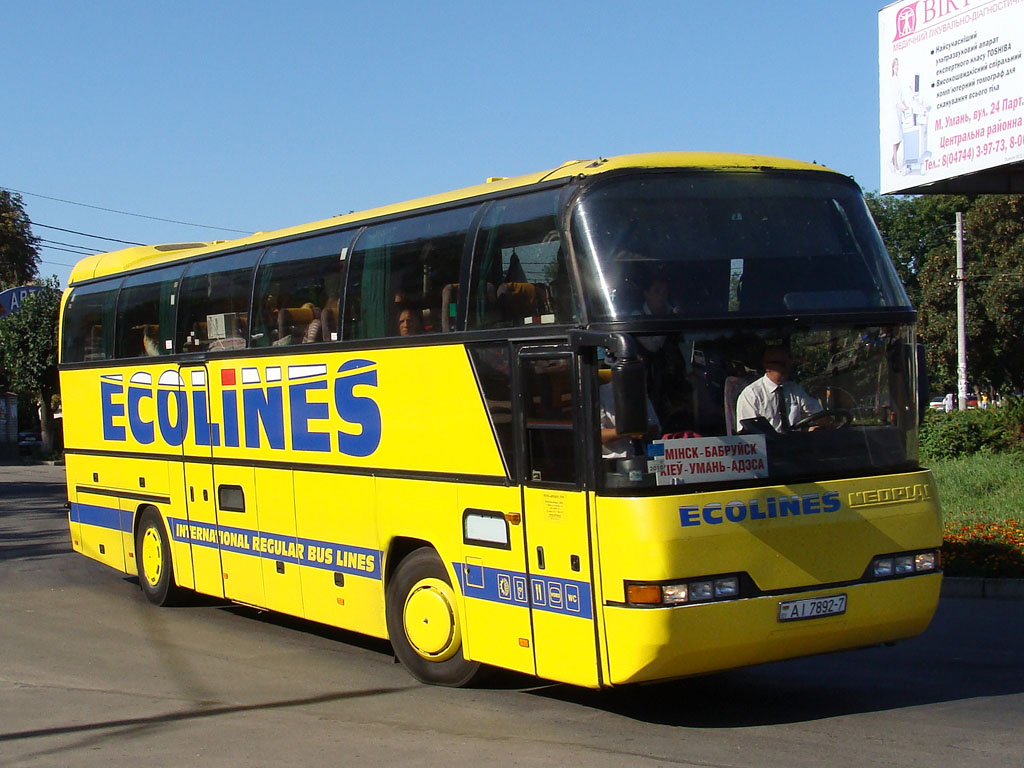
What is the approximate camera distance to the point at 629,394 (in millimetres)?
7004

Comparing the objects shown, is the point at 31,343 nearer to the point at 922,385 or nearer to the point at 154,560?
the point at 154,560

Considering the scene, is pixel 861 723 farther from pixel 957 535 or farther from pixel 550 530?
pixel 957 535

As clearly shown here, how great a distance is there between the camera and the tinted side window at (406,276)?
29.3 feet

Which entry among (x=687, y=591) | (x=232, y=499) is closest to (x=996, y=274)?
(x=232, y=499)

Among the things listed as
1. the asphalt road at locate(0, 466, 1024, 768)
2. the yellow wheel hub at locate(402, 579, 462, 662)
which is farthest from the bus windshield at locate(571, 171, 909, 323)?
the yellow wheel hub at locate(402, 579, 462, 662)

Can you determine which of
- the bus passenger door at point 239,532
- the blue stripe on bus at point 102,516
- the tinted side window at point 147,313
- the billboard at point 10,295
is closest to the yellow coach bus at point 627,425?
the bus passenger door at point 239,532

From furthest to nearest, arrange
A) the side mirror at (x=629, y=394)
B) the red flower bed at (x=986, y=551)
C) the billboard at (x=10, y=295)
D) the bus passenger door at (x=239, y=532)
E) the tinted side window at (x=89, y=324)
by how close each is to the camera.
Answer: the billboard at (x=10, y=295)
the tinted side window at (x=89, y=324)
the red flower bed at (x=986, y=551)
the bus passenger door at (x=239, y=532)
the side mirror at (x=629, y=394)

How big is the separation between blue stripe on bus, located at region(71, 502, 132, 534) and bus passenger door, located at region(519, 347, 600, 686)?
764 cm

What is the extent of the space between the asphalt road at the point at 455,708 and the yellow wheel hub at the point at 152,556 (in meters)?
1.46

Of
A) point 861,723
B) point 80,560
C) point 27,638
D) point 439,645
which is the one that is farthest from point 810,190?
point 80,560

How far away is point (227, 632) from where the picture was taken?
39.4 feet

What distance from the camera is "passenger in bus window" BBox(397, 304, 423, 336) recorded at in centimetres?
919

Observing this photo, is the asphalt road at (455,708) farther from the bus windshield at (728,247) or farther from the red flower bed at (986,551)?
the bus windshield at (728,247)

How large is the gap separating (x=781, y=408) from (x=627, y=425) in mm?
1115
